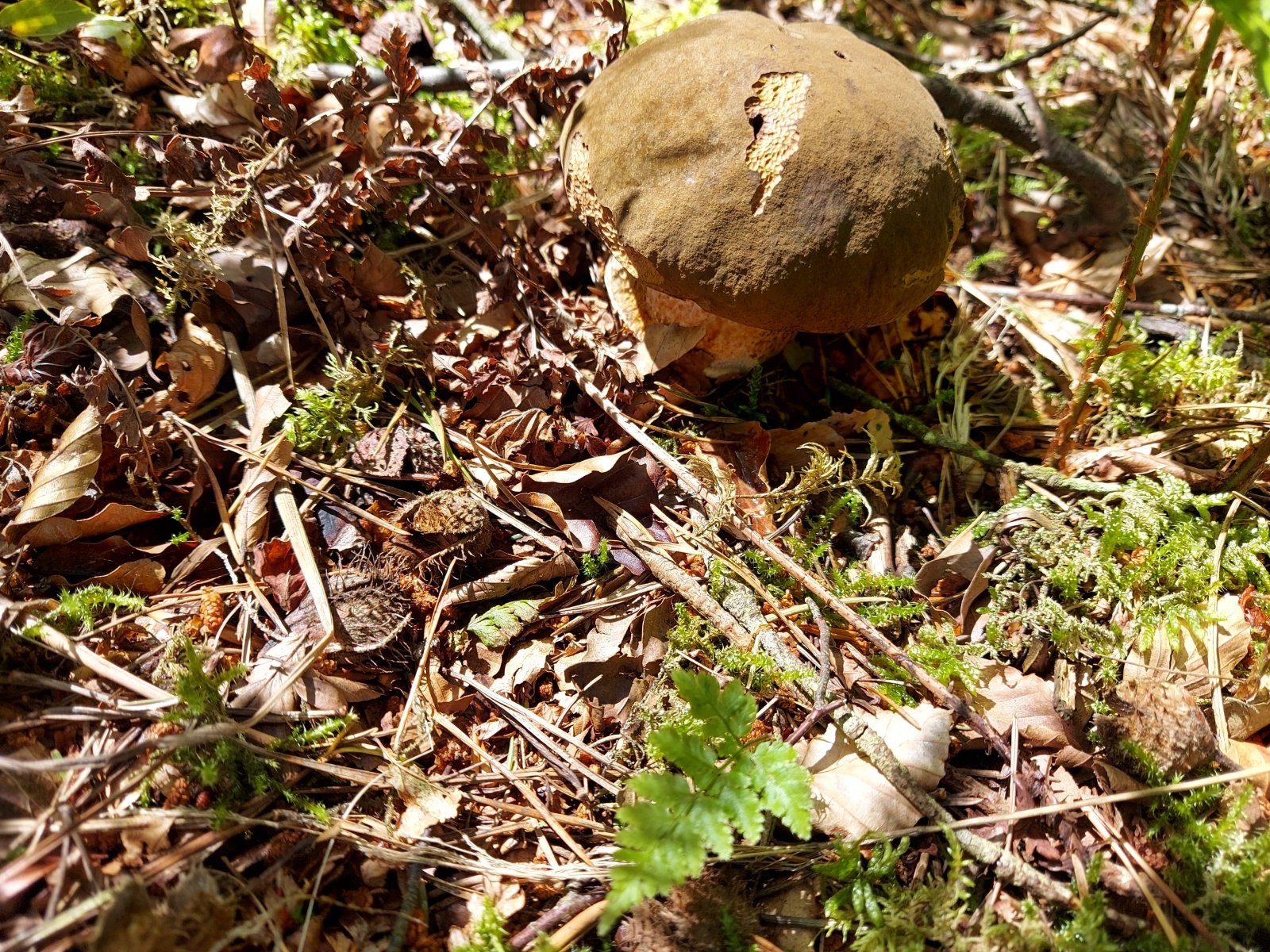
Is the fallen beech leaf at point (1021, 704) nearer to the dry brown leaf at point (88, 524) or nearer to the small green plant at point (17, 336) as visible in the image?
the dry brown leaf at point (88, 524)

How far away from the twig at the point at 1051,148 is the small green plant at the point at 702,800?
7.83 ft

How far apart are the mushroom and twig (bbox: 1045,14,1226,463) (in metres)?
0.44

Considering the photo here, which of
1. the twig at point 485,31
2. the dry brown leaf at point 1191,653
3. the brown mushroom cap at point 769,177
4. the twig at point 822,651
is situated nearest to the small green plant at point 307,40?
the twig at point 485,31

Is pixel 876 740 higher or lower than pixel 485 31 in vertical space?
lower

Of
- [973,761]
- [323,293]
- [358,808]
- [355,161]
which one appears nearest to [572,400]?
[323,293]

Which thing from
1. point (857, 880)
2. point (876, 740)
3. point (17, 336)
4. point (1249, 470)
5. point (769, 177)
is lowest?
point (857, 880)

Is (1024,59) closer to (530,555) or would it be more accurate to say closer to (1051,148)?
(1051,148)

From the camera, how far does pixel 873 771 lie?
1.63m

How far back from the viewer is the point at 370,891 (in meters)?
1.48

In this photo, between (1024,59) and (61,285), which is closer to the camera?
(61,285)

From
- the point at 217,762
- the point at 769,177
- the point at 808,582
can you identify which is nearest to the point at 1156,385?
the point at 808,582

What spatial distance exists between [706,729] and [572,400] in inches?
45.6

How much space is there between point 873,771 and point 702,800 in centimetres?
48

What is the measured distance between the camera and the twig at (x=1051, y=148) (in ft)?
9.12
